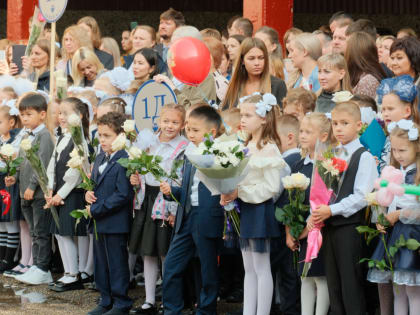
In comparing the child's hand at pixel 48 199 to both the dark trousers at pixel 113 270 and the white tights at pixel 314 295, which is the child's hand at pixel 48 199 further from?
the white tights at pixel 314 295

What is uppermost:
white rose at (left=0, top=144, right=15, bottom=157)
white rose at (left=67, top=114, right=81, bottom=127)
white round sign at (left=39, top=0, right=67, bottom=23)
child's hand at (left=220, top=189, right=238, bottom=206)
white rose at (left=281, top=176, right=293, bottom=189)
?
white round sign at (left=39, top=0, right=67, bottom=23)

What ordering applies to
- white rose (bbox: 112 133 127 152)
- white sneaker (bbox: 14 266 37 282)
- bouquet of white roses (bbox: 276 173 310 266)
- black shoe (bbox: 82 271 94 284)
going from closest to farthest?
1. bouquet of white roses (bbox: 276 173 310 266)
2. white rose (bbox: 112 133 127 152)
3. black shoe (bbox: 82 271 94 284)
4. white sneaker (bbox: 14 266 37 282)

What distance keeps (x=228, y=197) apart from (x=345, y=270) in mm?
970

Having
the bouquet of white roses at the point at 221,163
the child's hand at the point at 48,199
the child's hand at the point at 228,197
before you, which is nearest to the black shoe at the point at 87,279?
the child's hand at the point at 48,199

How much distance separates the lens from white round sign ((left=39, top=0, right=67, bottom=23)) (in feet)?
30.0

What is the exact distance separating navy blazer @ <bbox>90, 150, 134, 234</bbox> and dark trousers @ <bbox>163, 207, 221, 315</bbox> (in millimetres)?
527

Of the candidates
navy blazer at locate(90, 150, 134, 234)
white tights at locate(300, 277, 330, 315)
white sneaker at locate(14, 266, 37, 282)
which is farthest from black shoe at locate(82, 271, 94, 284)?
white tights at locate(300, 277, 330, 315)

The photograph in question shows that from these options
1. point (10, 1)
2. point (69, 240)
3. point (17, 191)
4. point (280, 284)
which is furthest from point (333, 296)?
point (10, 1)

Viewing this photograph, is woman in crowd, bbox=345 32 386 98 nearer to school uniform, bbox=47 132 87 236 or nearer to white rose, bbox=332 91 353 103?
white rose, bbox=332 91 353 103

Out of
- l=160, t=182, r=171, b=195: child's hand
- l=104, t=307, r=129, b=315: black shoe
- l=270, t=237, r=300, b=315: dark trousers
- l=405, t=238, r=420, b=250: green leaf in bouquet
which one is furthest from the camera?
l=104, t=307, r=129, b=315: black shoe

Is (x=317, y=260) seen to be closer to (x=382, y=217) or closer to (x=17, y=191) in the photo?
(x=382, y=217)

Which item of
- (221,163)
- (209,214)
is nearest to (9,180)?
(209,214)

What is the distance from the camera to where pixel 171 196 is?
6688mm

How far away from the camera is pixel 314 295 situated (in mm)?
6137
